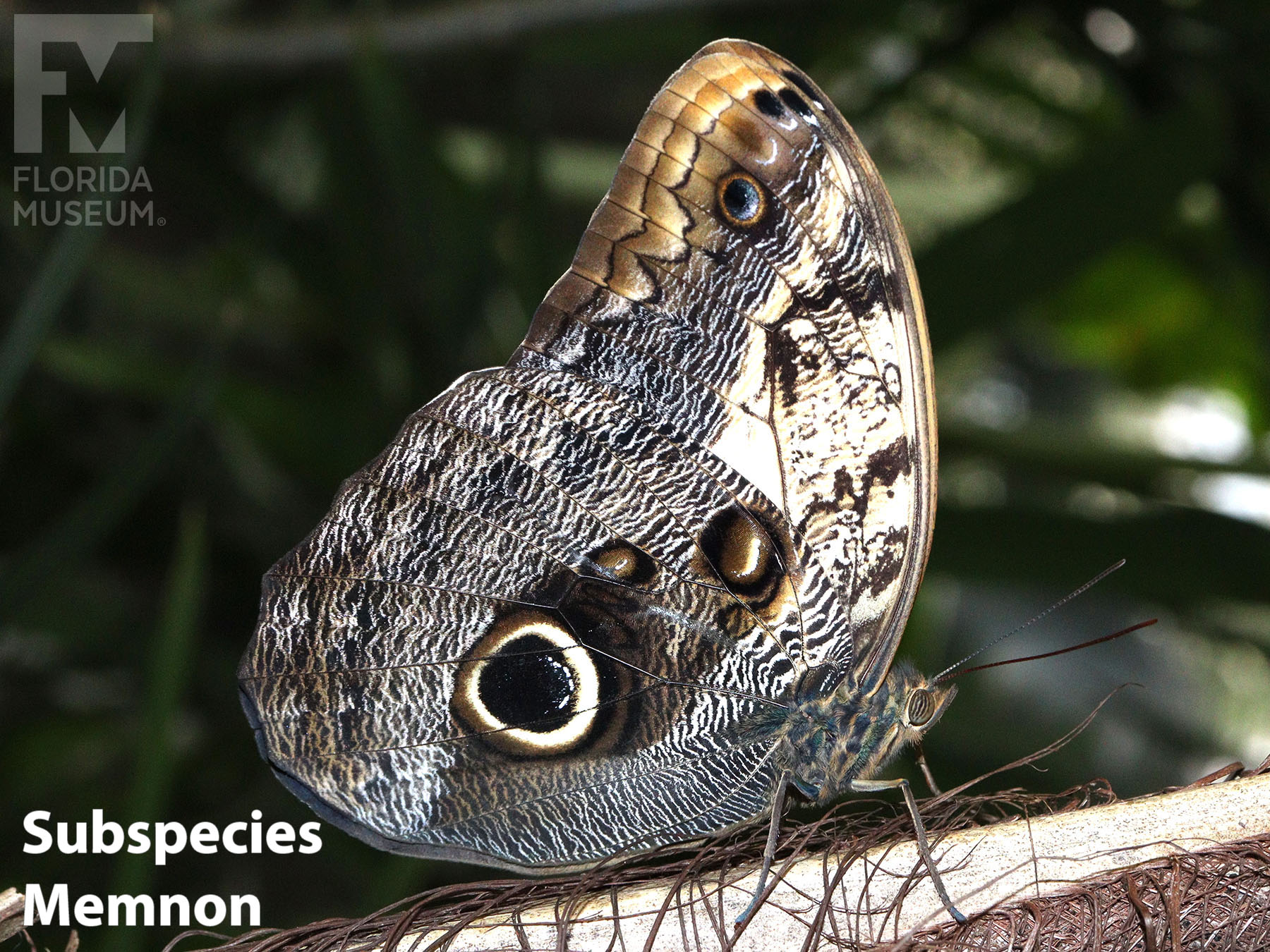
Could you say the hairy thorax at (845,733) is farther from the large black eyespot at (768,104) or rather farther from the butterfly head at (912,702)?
the large black eyespot at (768,104)

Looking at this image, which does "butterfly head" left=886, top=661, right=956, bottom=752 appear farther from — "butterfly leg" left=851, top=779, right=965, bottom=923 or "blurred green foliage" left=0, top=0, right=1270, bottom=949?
"blurred green foliage" left=0, top=0, right=1270, bottom=949

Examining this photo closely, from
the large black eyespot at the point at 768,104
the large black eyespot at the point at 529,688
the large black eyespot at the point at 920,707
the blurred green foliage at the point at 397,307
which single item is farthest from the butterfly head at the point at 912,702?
the blurred green foliage at the point at 397,307

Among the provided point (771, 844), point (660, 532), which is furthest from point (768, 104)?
point (771, 844)

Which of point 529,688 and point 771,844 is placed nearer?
point 771,844

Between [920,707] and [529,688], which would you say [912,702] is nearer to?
[920,707]

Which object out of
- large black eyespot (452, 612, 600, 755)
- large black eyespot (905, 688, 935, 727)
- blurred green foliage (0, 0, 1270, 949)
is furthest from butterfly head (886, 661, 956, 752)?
blurred green foliage (0, 0, 1270, 949)
